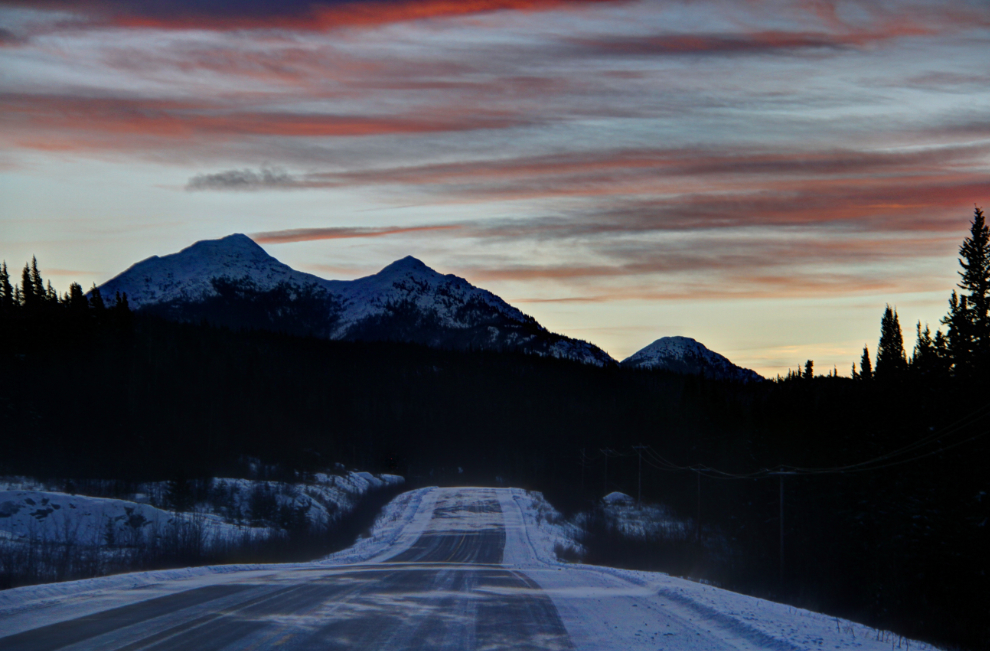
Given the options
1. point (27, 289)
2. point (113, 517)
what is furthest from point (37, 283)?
point (113, 517)

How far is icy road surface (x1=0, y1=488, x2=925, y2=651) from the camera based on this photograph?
1115 centimetres

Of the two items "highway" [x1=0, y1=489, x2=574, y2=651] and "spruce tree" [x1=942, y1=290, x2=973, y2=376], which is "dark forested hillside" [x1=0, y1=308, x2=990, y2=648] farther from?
"highway" [x1=0, y1=489, x2=574, y2=651]

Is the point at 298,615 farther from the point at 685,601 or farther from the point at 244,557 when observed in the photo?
the point at 244,557

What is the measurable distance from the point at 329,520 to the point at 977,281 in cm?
4232

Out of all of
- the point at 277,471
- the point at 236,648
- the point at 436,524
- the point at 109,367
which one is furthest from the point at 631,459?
the point at 236,648

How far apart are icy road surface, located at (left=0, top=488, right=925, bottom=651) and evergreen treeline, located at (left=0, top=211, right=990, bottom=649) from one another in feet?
20.6

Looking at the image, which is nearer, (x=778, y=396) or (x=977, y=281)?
(x=977, y=281)

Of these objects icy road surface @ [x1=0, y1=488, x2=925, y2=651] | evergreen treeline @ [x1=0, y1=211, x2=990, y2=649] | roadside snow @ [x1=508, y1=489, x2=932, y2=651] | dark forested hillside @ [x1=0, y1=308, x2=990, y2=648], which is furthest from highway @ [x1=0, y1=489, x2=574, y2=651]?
dark forested hillside @ [x1=0, y1=308, x2=990, y2=648]

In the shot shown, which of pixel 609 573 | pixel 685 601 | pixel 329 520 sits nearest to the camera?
pixel 685 601

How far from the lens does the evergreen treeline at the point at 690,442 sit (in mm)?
39750

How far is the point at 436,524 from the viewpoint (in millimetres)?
56406

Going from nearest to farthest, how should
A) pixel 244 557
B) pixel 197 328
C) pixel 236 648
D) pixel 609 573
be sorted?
pixel 236 648
pixel 609 573
pixel 244 557
pixel 197 328

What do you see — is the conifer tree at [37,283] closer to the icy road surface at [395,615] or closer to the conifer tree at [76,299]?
the conifer tree at [76,299]

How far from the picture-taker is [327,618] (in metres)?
13.1
